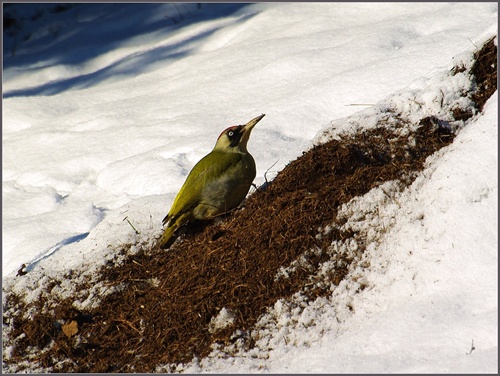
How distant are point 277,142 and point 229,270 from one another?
2610 millimetres

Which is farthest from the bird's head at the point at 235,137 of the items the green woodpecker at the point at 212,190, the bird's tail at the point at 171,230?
the bird's tail at the point at 171,230

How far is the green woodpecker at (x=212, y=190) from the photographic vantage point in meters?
4.95

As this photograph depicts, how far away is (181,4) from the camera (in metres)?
12.5

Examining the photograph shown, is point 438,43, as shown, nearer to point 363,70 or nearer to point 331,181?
point 363,70

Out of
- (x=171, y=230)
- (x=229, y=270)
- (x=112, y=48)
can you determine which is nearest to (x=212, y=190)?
(x=171, y=230)

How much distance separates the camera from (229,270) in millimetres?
4367

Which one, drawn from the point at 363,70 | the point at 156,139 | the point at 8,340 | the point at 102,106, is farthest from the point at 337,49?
the point at 8,340

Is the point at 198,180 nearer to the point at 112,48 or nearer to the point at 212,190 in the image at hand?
the point at 212,190

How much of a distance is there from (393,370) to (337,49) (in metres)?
6.03

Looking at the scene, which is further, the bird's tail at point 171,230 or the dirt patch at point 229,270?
the bird's tail at point 171,230

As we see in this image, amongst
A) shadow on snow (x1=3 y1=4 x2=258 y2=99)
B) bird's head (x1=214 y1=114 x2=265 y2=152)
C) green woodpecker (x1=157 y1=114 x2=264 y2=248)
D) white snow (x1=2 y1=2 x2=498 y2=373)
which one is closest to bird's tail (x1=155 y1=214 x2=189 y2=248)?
green woodpecker (x1=157 y1=114 x2=264 y2=248)

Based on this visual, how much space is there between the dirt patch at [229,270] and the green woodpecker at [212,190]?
4.6 inches

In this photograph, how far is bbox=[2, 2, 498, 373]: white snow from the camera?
3.63 meters

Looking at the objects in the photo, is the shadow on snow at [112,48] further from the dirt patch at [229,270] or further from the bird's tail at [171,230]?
the dirt patch at [229,270]
